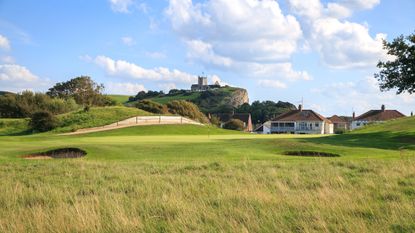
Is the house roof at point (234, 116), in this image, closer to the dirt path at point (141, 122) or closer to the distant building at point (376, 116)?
the distant building at point (376, 116)

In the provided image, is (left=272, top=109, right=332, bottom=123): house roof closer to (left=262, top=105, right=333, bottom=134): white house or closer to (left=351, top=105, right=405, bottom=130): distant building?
(left=262, top=105, right=333, bottom=134): white house

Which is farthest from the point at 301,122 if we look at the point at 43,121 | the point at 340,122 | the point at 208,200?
the point at 208,200

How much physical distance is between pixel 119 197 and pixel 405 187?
23.2 ft

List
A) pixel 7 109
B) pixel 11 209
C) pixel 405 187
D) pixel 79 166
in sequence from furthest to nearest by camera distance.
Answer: pixel 7 109 < pixel 79 166 < pixel 405 187 < pixel 11 209

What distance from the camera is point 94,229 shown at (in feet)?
24.4

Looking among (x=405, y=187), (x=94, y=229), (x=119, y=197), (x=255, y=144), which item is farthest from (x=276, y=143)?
(x=94, y=229)

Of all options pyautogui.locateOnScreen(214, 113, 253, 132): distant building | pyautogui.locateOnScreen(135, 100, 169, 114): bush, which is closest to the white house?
pyautogui.locateOnScreen(214, 113, 253, 132): distant building

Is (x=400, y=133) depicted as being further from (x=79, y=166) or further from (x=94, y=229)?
(x=94, y=229)

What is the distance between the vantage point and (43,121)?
58000 mm

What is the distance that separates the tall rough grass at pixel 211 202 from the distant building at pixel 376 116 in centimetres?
12409

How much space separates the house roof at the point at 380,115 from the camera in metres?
130

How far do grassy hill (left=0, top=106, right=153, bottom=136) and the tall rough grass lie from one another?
46167mm

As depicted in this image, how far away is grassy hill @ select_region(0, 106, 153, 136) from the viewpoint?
59594 mm

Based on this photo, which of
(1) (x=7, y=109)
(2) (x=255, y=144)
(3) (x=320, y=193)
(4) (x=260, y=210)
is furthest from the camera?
(1) (x=7, y=109)
